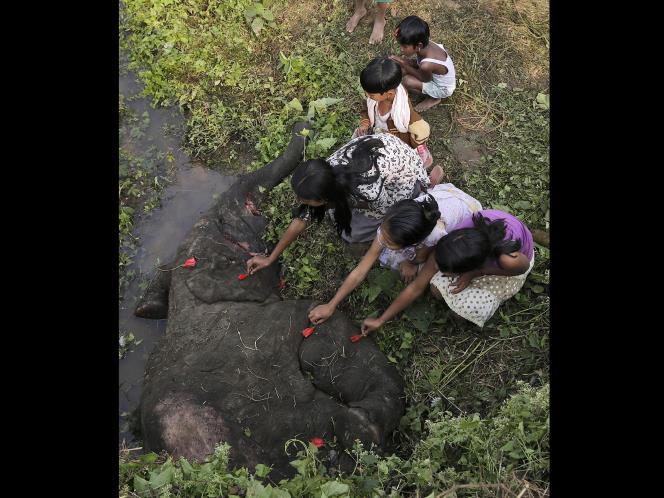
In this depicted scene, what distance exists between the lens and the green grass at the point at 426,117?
3861mm

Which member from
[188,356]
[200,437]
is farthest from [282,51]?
[200,437]

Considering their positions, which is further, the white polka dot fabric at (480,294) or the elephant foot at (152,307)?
the elephant foot at (152,307)

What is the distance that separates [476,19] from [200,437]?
4.85m

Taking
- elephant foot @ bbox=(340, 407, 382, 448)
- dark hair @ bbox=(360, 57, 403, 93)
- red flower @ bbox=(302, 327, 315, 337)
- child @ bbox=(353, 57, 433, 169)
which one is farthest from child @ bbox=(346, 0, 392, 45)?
elephant foot @ bbox=(340, 407, 382, 448)

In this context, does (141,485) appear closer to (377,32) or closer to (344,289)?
(344,289)

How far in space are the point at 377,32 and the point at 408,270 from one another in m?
2.80

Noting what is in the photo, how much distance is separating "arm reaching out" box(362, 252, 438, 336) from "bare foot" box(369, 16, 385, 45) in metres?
2.85

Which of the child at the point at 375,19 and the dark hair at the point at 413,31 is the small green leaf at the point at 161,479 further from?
the child at the point at 375,19

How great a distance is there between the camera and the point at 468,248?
Answer: 319cm

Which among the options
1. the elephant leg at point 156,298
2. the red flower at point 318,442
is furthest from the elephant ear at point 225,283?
the red flower at point 318,442

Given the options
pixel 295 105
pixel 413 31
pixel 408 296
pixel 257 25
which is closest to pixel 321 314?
pixel 408 296

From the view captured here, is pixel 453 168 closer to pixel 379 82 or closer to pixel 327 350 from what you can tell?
pixel 379 82

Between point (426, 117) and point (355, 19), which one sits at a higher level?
point (355, 19)

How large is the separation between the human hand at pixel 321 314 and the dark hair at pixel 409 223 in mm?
716
